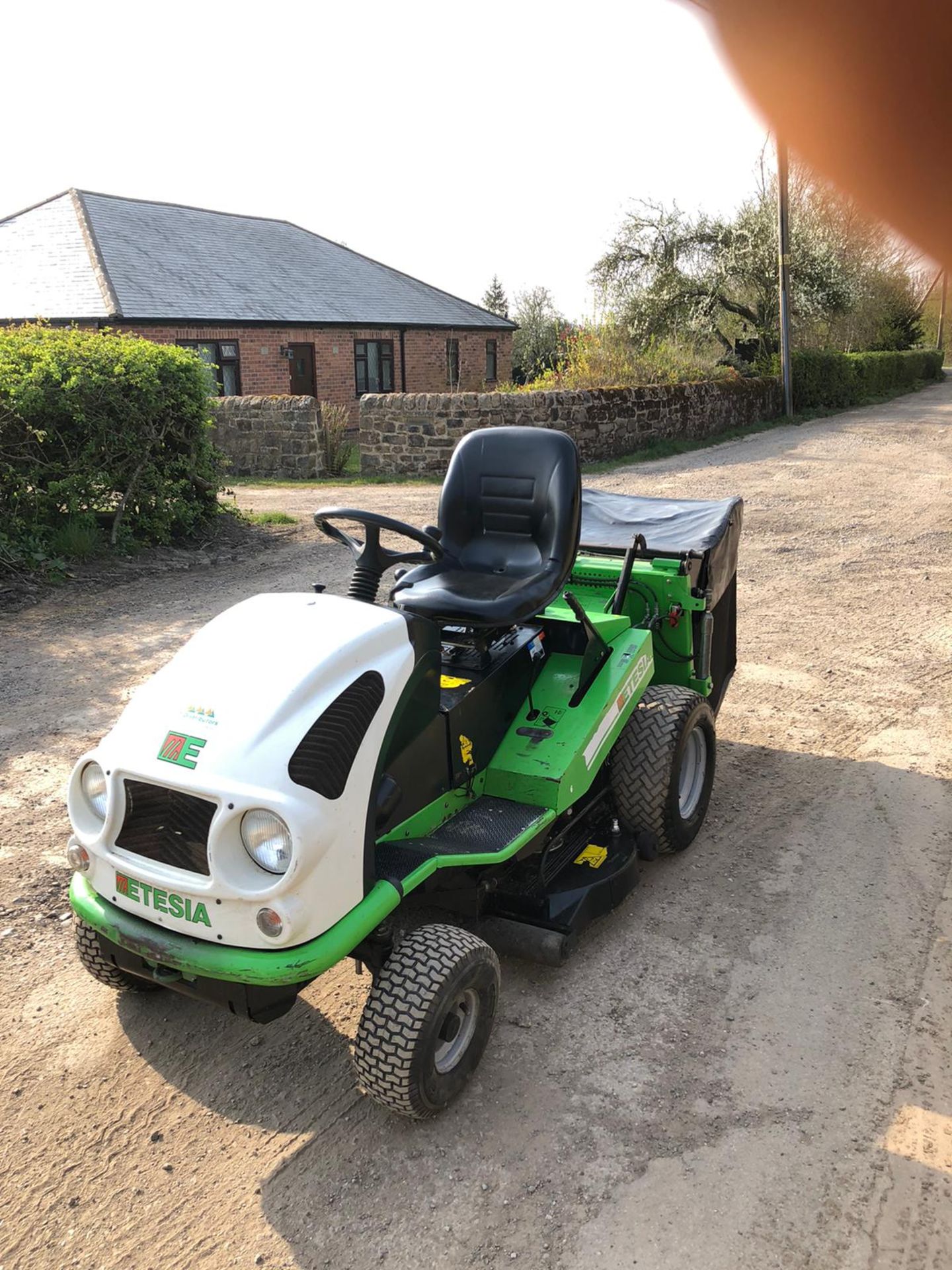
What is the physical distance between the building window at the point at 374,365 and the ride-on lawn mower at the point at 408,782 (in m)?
21.2

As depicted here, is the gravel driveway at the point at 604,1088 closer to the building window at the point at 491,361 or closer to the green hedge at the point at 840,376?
the green hedge at the point at 840,376

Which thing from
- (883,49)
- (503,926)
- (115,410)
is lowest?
(503,926)

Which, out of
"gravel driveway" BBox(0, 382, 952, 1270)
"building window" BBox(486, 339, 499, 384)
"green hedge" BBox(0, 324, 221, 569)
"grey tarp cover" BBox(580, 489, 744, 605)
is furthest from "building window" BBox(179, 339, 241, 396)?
"gravel driveway" BBox(0, 382, 952, 1270)

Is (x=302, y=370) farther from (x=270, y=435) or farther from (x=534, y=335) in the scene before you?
(x=534, y=335)

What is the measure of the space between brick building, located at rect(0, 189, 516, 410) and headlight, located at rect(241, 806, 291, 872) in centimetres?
1751

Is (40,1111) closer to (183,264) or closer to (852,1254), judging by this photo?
(852,1254)

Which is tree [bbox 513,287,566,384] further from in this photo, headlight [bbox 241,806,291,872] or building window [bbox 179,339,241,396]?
headlight [bbox 241,806,291,872]

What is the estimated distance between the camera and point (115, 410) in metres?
9.19

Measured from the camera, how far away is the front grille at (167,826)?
8.98 feet

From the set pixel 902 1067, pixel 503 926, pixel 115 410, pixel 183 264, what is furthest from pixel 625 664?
pixel 183 264

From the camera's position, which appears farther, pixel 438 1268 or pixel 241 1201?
pixel 241 1201

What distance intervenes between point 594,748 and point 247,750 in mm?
1488

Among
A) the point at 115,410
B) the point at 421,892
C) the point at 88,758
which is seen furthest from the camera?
the point at 115,410

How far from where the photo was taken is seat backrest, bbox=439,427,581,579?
4.18 metres
